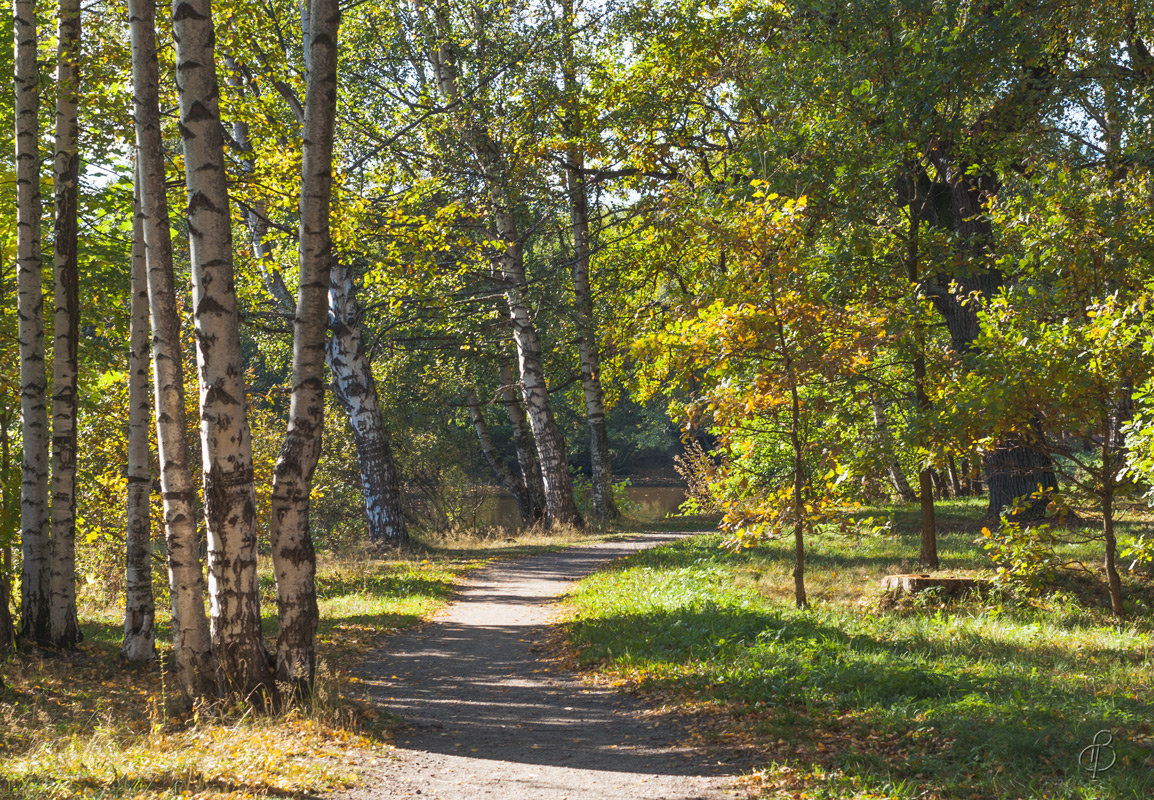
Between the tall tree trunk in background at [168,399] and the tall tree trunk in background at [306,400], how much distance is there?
2.11ft

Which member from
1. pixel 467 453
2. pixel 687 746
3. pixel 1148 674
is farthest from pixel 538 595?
pixel 467 453

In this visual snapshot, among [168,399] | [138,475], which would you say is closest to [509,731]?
[168,399]

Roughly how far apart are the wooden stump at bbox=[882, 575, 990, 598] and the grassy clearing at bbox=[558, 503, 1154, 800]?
218 millimetres

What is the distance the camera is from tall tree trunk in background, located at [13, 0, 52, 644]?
7.86 metres

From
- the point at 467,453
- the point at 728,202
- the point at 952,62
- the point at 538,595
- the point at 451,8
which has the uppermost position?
the point at 451,8

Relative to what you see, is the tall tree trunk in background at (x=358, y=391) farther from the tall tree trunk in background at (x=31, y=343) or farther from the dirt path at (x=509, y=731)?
the tall tree trunk in background at (x=31, y=343)

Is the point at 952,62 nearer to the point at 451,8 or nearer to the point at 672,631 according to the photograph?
the point at 672,631

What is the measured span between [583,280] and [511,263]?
183cm

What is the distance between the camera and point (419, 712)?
22.7ft

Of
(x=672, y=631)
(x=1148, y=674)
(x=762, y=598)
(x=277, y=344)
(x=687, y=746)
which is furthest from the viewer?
(x=277, y=344)

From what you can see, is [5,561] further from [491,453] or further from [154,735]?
[491,453]

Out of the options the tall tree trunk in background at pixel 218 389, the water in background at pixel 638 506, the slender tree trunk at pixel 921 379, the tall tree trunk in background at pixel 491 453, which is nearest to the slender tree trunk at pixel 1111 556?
the slender tree trunk at pixel 921 379

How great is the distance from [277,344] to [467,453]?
27.2ft

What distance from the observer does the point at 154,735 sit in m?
5.54
